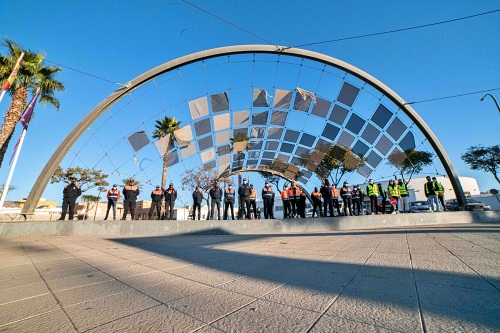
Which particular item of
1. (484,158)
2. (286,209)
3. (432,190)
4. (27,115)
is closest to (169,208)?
(286,209)

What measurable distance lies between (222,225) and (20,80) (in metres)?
14.7

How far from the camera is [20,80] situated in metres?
13.3

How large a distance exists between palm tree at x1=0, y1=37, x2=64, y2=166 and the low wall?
20.7ft

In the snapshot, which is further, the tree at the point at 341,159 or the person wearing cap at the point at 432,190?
the tree at the point at 341,159

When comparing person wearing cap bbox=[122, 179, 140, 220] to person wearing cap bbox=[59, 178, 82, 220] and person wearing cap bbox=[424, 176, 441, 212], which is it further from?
person wearing cap bbox=[424, 176, 441, 212]

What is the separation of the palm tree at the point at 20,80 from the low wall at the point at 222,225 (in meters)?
6.31

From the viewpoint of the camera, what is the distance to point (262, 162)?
77.1 feet

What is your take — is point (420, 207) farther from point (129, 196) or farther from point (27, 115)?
point (27, 115)

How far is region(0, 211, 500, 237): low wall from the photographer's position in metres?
9.08

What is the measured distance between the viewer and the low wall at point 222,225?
908 cm

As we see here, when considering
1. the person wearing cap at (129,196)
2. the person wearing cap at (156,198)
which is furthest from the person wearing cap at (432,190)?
the person wearing cap at (129,196)

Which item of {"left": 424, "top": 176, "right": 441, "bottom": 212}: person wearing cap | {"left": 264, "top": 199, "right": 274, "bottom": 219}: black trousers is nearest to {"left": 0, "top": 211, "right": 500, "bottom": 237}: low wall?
{"left": 424, "top": 176, "right": 441, "bottom": 212}: person wearing cap

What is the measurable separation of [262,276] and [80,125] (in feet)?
42.2

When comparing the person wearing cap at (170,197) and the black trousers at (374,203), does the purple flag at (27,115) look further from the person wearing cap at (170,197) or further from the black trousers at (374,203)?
the black trousers at (374,203)
